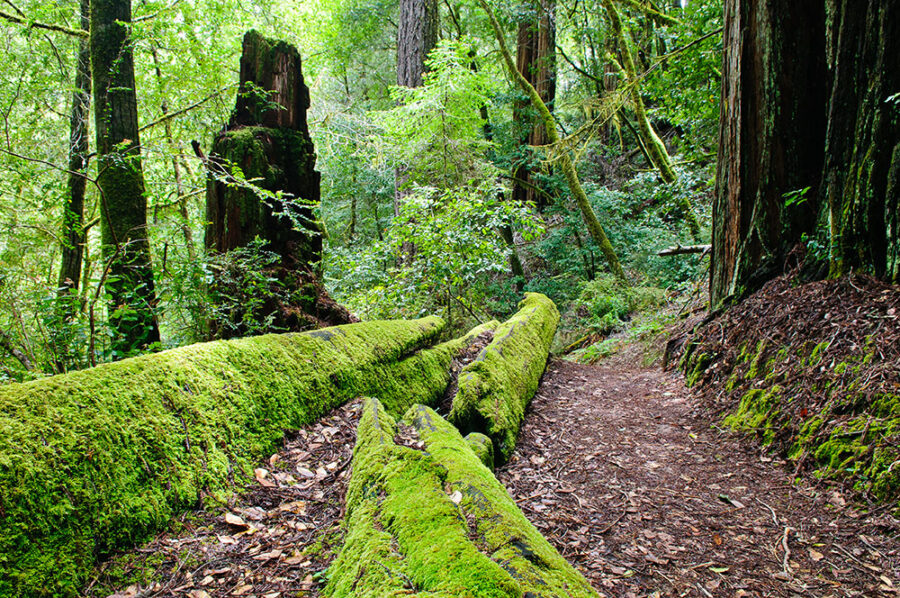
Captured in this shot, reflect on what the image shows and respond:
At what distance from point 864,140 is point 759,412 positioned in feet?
8.29

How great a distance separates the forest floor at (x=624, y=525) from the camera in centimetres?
208

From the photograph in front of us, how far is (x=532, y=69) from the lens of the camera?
1625 cm

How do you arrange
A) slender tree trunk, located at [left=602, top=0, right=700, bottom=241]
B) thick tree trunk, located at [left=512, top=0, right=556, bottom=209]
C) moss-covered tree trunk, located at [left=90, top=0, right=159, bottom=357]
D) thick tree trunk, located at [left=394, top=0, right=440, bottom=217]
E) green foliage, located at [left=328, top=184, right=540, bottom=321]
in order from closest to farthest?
1. moss-covered tree trunk, located at [left=90, top=0, right=159, bottom=357]
2. green foliage, located at [left=328, top=184, right=540, bottom=321]
3. slender tree trunk, located at [left=602, top=0, right=700, bottom=241]
4. thick tree trunk, located at [left=394, top=0, right=440, bottom=217]
5. thick tree trunk, located at [left=512, top=0, right=556, bottom=209]

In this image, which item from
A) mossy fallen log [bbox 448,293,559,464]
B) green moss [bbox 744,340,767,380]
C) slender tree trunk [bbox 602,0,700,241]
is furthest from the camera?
slender tree trunk [bbox 602,0,700,241]

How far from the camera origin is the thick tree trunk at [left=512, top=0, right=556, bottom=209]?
15.0m

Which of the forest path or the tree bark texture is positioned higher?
the tree bark texture

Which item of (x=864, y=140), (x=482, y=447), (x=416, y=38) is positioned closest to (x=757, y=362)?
(x=864, y=140)

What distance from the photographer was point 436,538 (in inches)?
72.7

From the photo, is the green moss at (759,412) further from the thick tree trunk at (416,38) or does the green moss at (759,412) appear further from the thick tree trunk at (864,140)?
the thick tree trunk at (416,38)

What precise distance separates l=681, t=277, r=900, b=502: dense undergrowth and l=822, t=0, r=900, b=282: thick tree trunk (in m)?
0.34

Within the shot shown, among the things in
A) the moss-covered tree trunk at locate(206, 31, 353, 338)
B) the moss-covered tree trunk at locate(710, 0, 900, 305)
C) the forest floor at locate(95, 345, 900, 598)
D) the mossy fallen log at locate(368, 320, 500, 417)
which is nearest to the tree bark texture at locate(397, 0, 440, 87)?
the moss-covered tree trunk at locate(206, 31, 353, 338)

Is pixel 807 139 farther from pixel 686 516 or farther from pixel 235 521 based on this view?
pixel 235 521

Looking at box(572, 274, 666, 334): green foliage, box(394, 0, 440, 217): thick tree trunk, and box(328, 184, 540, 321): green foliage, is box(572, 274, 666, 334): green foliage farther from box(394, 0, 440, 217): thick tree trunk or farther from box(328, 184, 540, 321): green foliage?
box(394, 0, 440, 217): thick tree trunk

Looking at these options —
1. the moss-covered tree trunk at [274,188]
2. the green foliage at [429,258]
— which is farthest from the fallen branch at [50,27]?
the green foliage at [429,258]
